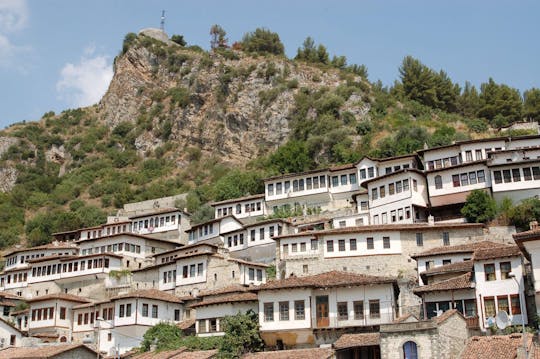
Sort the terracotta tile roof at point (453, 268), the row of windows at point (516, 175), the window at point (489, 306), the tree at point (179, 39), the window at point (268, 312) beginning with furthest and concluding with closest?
the tree at point (179, 39) < the row of windows at point (516, 175) < the window at point (268, 312) < the terracotta tile roof at point (453, 268) < the window at point (489, 306)

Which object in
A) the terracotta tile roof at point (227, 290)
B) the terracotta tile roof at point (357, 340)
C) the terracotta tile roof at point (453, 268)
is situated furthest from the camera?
the terracotta tile roof at point (227, 290)

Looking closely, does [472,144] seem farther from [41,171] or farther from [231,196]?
[41,171]

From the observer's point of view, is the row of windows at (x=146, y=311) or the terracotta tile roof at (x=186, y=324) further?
the row of windows at (x=146, y=311)

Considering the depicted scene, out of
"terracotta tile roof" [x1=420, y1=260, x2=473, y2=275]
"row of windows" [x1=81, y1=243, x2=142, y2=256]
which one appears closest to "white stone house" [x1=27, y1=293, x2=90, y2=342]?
"row of windows" [x1=81, y1=243, x2=142, y2=256]

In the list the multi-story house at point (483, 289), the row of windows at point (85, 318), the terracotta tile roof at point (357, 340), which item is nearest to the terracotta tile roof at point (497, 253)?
the multi-story house at point (483, 289)

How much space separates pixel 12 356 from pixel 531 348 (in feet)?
119

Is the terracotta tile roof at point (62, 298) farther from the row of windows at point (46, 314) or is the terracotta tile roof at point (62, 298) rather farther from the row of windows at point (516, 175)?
the row of windows at point (516, 175)

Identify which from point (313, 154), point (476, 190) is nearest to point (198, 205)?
point (313, 154)

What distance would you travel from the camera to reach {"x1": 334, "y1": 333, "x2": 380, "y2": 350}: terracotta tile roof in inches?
1424

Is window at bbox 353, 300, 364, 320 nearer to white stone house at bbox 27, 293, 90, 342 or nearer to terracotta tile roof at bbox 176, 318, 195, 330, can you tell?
terracotta tile roof at bbox 176, 318, 195, 330

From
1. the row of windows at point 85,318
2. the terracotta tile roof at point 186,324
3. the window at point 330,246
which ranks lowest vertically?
the terracotta tile roof at point 186,324

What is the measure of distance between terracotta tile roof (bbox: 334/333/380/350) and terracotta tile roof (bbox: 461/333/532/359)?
5.17 metres

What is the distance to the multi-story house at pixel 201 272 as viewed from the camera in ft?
175

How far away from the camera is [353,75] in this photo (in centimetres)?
10650
